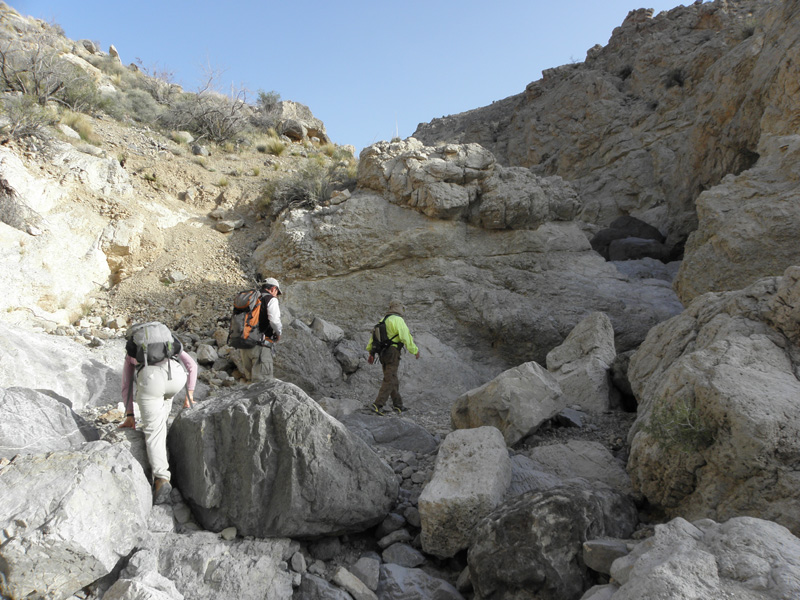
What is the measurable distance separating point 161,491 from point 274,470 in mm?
861

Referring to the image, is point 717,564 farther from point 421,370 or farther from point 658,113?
point 658,113

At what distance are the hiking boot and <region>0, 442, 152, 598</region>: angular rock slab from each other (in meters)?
0.21

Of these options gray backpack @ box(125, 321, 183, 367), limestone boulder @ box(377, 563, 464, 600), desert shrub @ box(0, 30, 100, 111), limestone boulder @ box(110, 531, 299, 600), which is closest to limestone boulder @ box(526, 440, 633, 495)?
limestone boulder @ box(377, 563, 464, 600)

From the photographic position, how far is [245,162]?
13445 millimetres

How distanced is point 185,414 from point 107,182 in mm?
7374

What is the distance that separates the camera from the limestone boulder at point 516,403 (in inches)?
207

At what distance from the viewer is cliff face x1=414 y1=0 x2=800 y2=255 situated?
11.1m

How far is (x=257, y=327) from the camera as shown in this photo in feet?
20.7

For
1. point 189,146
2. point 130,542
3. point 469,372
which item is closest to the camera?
point 130,542

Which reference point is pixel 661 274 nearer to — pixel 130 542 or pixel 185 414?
pixel 185 414

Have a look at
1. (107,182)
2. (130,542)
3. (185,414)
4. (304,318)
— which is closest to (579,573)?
(130,542)

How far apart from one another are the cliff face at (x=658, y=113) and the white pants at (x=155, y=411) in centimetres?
1071

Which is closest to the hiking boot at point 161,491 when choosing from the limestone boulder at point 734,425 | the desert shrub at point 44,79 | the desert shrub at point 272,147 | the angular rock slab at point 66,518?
the angular rock slab at point 66,518

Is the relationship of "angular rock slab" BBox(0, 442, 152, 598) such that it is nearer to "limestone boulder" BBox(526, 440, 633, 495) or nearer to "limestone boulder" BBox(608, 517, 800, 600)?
"limestone boulder" BBox(608, 517, 800, 600)
